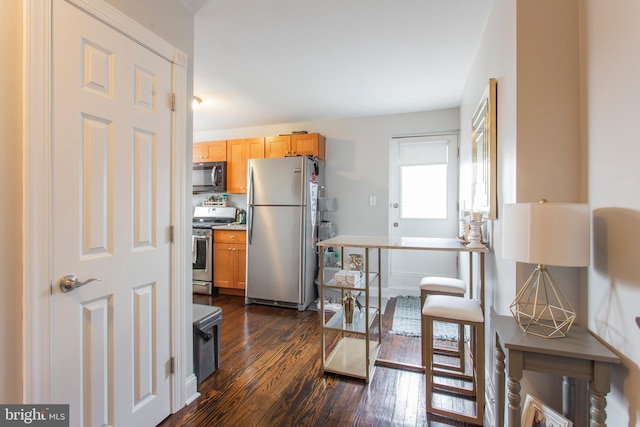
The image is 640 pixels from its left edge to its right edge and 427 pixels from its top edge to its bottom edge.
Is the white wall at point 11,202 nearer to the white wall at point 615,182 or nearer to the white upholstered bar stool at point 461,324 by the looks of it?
the white upholstered bar stool at point 461,324

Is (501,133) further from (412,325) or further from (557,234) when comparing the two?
(412,325)

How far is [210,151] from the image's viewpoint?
4488mm

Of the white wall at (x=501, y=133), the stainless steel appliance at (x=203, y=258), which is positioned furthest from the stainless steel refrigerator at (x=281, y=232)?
the white wall at (x=501, y=133)

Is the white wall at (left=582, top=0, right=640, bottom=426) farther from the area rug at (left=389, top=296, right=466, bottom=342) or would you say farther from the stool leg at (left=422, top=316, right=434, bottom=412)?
the area rug at (left=389, top=296, right=466, bottom=342)

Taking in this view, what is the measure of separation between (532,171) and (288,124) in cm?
356

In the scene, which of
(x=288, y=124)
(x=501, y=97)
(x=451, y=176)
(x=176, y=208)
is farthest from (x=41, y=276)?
(x=451, y=176)

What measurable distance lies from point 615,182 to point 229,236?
381cm

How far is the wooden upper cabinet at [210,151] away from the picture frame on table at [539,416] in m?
4.22

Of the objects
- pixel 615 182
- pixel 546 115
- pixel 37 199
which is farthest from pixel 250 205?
pixel 615 182

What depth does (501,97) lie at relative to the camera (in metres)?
1.58

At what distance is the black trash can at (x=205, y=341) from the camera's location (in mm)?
1979

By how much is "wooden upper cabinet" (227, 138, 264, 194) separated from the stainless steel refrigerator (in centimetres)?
53

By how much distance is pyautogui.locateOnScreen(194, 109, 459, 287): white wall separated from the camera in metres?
3.93

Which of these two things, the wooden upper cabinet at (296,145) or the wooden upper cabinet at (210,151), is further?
the wooden upper cabinet at (210,151)
